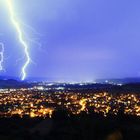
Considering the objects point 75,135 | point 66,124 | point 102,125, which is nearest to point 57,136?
point 75,135

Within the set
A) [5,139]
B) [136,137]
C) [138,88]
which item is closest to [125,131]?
[136,137]

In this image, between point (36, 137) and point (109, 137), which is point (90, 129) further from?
point (109, 137)

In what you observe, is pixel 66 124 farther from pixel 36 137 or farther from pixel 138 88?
pixel 138 88

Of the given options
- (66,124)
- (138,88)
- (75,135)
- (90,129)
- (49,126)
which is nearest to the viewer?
(90,129)

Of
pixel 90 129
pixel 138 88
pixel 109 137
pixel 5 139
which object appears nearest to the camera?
pixel 109 137

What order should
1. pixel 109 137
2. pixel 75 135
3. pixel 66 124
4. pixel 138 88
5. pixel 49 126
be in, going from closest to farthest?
pixel 109 137
pixel 75 135
pixel 49 126
pixel 66 124
pixel 138 88

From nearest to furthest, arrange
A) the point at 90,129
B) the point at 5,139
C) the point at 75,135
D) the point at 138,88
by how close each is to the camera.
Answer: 1. the point at 5,139
2. the point at 90,129
3. the point at 75,135
4. the point at 138,88

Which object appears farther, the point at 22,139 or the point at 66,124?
the point at 66,124

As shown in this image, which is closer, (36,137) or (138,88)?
(36,137)

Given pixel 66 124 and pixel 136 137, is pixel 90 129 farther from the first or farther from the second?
pixel 66 124
